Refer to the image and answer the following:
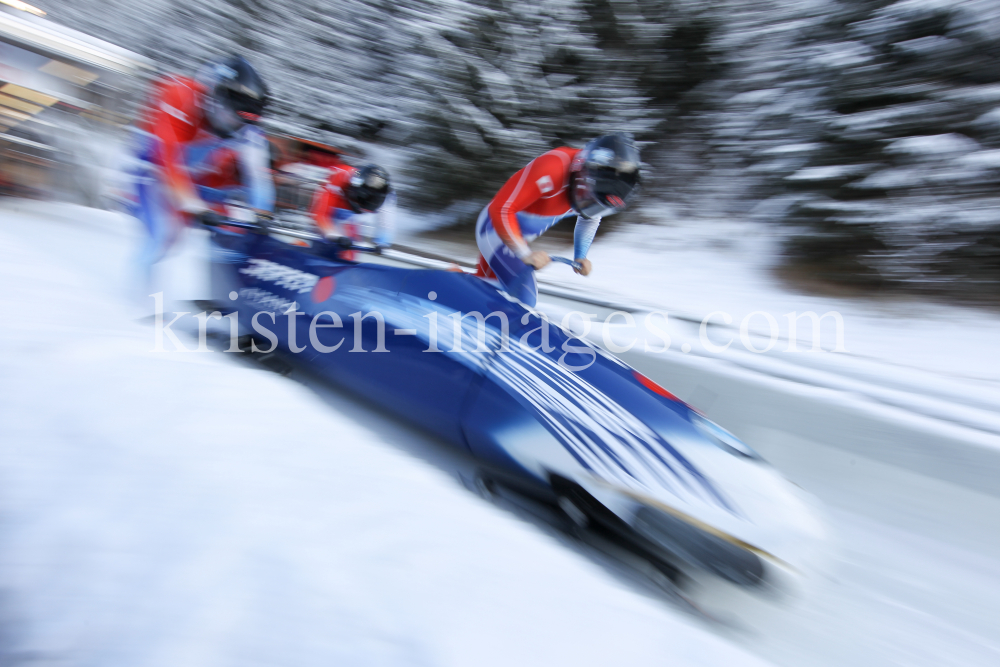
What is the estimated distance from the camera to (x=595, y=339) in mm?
2787

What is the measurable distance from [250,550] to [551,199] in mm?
1887

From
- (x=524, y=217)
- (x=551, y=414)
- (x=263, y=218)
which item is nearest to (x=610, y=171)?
(x=524, y=217)

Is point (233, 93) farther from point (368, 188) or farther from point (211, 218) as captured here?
point (368, 188)

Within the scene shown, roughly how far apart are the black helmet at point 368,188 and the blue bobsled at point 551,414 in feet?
Result: 3.60

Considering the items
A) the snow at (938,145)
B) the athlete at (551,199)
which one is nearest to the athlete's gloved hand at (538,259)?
the athlete at (551,199)

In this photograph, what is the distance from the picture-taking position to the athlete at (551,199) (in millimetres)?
2133

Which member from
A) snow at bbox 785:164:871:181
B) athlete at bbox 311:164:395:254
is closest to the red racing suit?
athlete at bbox 311:164:395:254

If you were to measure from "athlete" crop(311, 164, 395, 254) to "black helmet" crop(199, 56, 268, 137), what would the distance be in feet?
2.07

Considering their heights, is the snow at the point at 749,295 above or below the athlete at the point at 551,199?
below

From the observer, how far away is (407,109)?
7516mm

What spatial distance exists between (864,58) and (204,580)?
15.4ft

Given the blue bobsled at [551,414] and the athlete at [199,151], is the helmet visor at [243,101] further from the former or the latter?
the blue bobsled at [551,414]

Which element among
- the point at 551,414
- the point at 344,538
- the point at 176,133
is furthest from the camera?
the point at 176,133

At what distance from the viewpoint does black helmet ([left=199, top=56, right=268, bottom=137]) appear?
2748 mm
